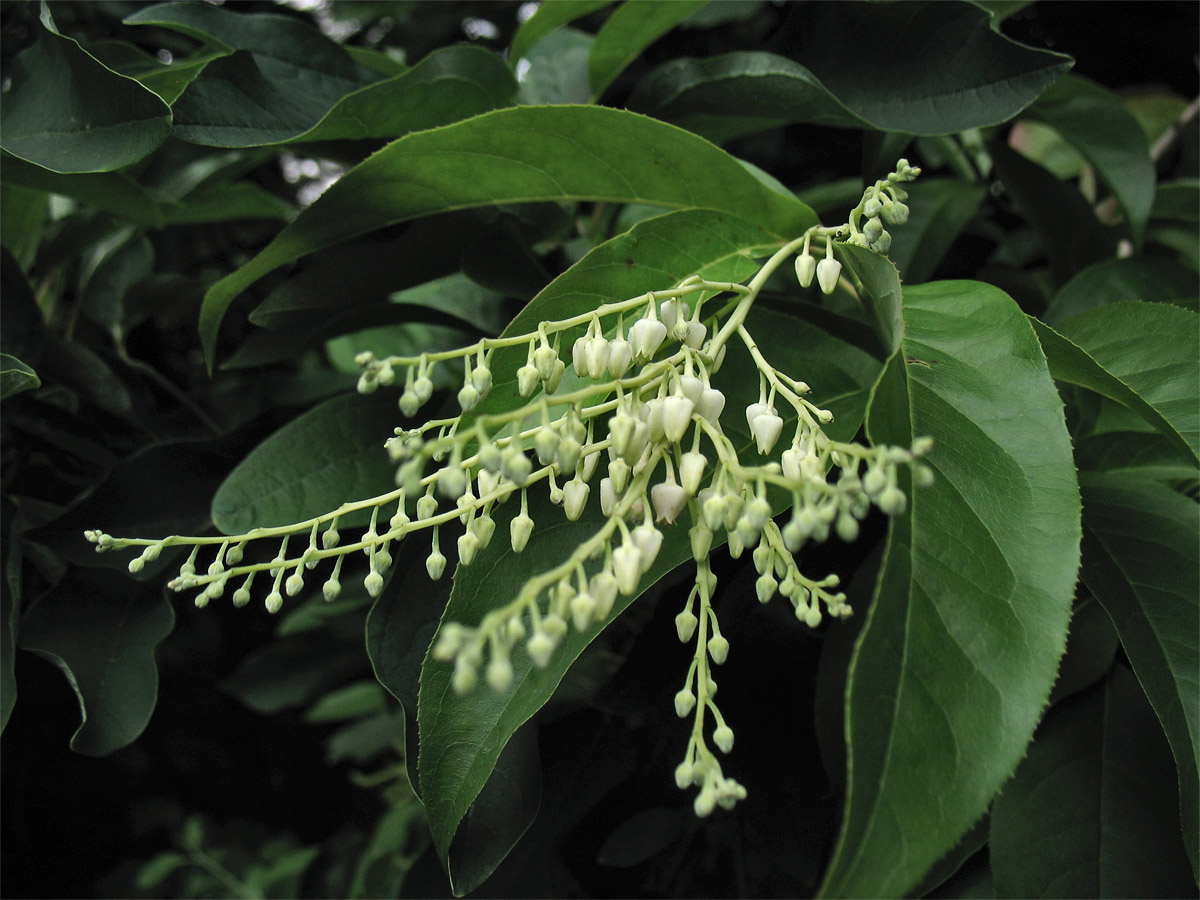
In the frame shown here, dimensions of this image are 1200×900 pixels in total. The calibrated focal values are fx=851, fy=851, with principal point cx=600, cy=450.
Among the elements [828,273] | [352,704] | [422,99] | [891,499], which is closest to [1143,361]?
[828,273]

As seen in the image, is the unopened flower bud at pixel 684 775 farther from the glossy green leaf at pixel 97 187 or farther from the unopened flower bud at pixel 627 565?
the glossy green leaf at pixel 97 187

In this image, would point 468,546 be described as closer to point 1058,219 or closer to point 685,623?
point 685,623

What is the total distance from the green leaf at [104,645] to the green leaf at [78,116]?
0.55m

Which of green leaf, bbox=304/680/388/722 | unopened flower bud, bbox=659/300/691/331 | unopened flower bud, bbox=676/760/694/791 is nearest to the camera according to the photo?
unopened flower bud, bbox=676/760/694/791

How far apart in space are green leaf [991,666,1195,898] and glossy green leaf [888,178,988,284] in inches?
27.4

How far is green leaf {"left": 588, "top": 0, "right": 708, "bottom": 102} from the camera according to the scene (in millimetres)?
1170

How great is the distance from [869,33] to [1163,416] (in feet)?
2.20

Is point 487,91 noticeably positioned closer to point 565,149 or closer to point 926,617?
point 565,149

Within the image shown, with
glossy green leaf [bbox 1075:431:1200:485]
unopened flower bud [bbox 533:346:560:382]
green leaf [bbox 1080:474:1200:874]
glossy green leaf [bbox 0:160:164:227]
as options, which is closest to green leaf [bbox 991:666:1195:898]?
green leaf [bbox 1080:474:1200:874]

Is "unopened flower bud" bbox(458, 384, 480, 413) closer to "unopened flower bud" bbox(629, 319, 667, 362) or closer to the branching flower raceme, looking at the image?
the branching flower raceme

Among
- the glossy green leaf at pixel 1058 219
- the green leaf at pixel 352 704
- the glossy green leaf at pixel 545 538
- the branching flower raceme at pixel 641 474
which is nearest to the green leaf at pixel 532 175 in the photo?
the glossy green leaf at pixel 545 538

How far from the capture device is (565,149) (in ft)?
2.99

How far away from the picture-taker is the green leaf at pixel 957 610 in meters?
0.56

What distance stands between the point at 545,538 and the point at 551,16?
2.76 feet
